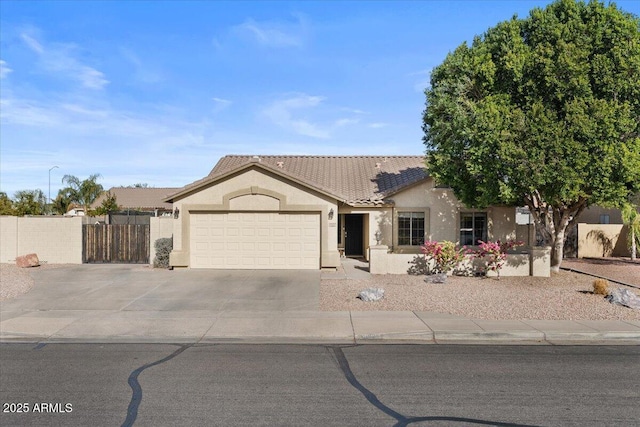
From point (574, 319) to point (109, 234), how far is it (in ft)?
58.6

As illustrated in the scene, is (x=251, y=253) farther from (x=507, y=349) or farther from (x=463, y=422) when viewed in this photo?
(x=463, y=422)

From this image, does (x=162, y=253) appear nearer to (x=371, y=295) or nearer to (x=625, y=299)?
(x=371, y=295)

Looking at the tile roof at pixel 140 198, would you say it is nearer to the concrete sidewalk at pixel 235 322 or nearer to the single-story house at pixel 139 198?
the single-story house at pixel 139 198

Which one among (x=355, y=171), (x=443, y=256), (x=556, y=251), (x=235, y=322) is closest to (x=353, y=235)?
(x=355, y=171)

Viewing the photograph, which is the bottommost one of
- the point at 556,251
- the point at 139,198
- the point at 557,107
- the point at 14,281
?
the point at 14,281

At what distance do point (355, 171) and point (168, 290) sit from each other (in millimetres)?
14074

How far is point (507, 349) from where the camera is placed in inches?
336

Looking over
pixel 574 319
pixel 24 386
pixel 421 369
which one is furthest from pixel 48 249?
pixel 574 319

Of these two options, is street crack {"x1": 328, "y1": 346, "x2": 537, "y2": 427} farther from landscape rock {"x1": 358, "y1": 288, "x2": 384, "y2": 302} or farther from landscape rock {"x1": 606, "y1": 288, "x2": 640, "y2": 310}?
landscape rock {"x1": 606, "y1": 288, "x2": 640, "y2": 310}

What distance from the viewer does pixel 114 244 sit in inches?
806

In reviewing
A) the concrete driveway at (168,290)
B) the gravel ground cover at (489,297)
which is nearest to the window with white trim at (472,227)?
the gravel ground cover at (489,297)

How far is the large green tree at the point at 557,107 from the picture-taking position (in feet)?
46.3

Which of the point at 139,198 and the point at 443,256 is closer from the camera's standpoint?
the point at 443,256

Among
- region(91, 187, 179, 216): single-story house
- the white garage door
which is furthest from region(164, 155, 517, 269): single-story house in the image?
region(91, 187, 179, 216): single-story house
